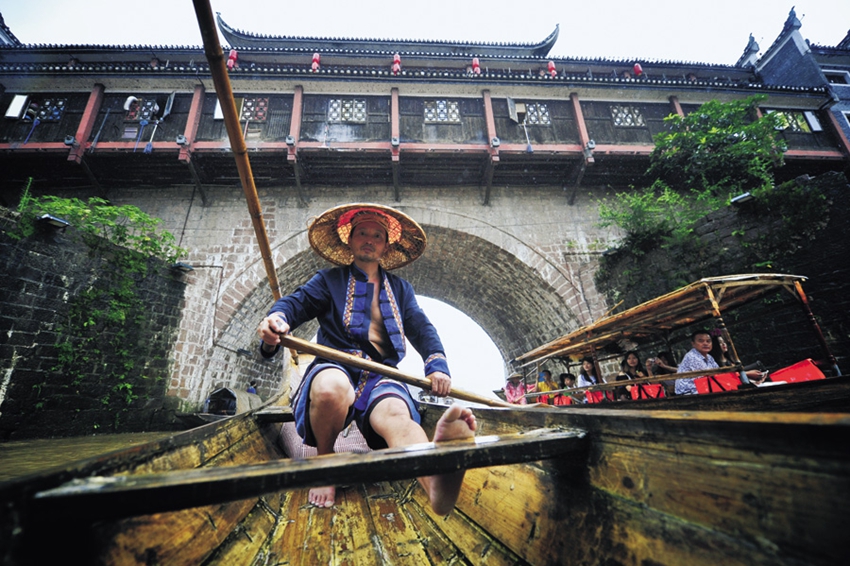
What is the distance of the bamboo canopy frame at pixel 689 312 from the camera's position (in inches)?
141

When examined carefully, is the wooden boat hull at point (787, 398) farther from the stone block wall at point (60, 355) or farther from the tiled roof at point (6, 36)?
the tiled roof at point (6, 36)

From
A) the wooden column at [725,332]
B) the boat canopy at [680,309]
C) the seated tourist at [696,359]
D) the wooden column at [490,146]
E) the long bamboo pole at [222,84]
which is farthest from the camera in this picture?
the wooden column at [490,146]

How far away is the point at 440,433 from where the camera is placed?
1.22 meters

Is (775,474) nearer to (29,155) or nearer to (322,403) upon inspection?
(322,403)

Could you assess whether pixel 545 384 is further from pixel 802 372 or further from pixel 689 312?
pixel 802 372

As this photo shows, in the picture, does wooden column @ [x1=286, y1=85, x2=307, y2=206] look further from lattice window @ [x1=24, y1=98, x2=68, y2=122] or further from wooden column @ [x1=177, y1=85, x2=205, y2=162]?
lattice window @ [x1=24, y1=98, x2=68, y2=122]

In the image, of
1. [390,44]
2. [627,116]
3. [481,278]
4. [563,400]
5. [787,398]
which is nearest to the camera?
[787,398]

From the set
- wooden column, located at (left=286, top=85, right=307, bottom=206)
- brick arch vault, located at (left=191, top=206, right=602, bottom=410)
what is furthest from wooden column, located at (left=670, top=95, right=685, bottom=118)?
wooden column, located at (left=286, top=85, right=307, bottom=206)

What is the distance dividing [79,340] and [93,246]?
1.65 meters

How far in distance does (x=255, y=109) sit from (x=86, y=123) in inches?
147

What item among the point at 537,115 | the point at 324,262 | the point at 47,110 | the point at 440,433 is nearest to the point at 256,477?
the point at 440,433

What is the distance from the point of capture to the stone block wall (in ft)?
16.3

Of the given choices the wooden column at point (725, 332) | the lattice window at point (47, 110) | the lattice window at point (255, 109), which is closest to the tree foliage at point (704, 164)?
the wooden column at point (725, 332)

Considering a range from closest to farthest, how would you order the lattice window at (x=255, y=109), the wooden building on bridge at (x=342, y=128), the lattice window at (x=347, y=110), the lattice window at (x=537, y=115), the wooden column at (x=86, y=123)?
the wooden column at (x=86, y=123), the wooden building on bridge at (x=342, y=128), the lattice window at (x=255, y=109), the lattice window at (x=347, y=110), the lattice window at (x=537, y=115)
